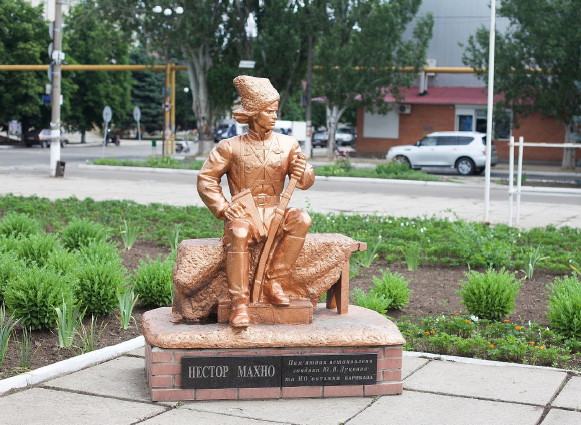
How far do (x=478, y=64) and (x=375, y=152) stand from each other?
11199 mm

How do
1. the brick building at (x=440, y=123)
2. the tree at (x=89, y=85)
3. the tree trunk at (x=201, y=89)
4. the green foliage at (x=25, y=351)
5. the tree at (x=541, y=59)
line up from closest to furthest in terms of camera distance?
the green foliage at (x=25, y=351), the tree at (x=541, y=59), the tree trunk at (x=201, y=89), the brick building at (x=440, y=123), the tree at (x=89, y=85)

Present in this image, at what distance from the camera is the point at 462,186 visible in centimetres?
2742

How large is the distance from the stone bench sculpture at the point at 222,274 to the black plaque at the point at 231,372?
0.45m

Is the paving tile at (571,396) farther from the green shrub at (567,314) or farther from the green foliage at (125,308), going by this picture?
the green foliage at (125,308)

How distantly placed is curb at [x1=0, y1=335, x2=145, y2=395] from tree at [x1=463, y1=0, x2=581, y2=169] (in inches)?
1151

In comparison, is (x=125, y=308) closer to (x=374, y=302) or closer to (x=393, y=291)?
(x=374, y=302)

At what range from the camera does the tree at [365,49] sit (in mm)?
38375

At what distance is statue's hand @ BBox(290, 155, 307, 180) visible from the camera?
626 centimetres

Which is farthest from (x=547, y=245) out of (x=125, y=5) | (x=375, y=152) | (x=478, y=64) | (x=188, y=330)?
(x=375, y=152)

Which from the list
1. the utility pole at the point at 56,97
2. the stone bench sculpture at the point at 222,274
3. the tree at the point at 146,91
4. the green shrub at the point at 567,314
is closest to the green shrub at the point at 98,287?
→ the stone bench sculpture at the point at 222,274

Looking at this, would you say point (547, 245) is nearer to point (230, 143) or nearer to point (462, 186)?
point (230, 143)

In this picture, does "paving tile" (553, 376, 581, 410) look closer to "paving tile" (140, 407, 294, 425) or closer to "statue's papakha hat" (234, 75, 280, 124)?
"paving tile" (140, 407, 294, 425)

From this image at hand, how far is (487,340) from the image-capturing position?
7.37m

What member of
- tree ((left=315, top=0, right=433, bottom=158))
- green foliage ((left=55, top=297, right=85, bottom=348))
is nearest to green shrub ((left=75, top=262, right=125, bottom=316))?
green foliage ((left=55, top=297, right=85, bottom=348))
